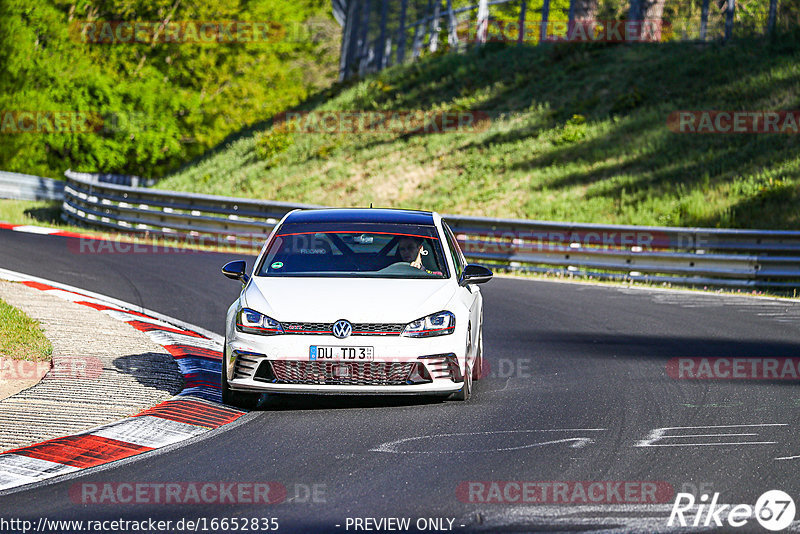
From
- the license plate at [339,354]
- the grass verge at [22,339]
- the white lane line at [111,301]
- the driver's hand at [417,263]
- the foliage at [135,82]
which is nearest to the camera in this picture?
the license plate at [339,354]

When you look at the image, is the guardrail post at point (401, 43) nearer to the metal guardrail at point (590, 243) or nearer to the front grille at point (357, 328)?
the metal guardrail at point (590, 243)

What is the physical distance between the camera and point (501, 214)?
29.9 meters

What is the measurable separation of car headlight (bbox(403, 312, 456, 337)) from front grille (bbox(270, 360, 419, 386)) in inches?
9.4

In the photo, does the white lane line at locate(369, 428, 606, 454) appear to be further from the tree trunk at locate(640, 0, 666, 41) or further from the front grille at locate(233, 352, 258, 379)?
the tree trunk at locate(640, 0, 666, 41)

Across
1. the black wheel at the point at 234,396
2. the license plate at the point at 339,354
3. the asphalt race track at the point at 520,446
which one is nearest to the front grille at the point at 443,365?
the asphalt race track at the point at 520,446

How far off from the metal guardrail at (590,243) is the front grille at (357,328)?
1211cm

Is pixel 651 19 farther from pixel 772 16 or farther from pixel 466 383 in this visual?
pixel 466 383

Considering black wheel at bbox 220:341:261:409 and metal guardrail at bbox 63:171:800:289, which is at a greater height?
metal guardrail at bbox 63:171:800:289

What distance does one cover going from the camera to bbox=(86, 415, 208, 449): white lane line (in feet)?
25.0

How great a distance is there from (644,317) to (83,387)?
8.36 meters

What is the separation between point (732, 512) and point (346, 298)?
11.6 feet

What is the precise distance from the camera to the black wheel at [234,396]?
873cm

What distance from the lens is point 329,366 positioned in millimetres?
8422

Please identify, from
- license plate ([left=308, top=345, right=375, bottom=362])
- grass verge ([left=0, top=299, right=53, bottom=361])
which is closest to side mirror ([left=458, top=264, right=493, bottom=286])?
license plate ([left=308, top=345, right=375, bottom=362])
